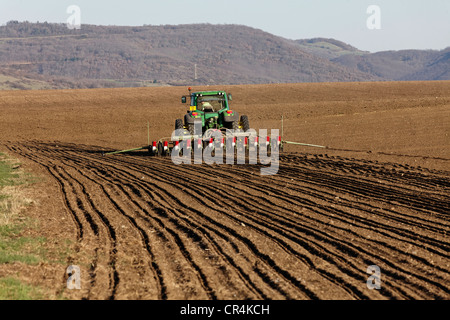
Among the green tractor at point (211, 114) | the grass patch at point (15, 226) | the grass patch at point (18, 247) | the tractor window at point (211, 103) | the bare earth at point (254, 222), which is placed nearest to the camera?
the bare earth at point (254, 222)

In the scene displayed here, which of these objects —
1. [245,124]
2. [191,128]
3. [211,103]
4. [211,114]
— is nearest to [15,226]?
[191,128]

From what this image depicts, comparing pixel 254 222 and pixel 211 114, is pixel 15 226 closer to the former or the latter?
pixel 254 222

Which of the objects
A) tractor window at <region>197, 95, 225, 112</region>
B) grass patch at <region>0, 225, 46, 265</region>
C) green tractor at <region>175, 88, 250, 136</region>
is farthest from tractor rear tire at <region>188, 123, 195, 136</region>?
grass patch at <region>0, 225, 46, 265</region>

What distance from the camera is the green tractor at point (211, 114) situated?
798 inches

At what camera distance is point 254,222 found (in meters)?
10.2

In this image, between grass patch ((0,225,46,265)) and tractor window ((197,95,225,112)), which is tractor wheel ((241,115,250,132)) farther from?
grass patch ((0,225,46,265))

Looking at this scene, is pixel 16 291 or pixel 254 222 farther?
pixel 254 222

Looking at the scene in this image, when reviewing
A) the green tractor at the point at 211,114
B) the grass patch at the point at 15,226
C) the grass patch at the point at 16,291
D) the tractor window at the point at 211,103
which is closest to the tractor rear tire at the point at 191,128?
the green tractor at the point at 211,114

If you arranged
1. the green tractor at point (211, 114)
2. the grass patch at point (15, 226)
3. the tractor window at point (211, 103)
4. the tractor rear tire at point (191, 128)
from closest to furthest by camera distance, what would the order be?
the grass patch at point (15, 226) < the tractor rear tire at point (191, 128) < the green tractor at point (211, 114) < the tractor window at point (211, 103)

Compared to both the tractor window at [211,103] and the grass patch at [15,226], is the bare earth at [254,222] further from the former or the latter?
the tractor window at [211,103]

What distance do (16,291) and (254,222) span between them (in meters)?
4.51

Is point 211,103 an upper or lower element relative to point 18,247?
upper

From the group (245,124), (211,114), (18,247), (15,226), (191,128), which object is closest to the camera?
(18,247)
